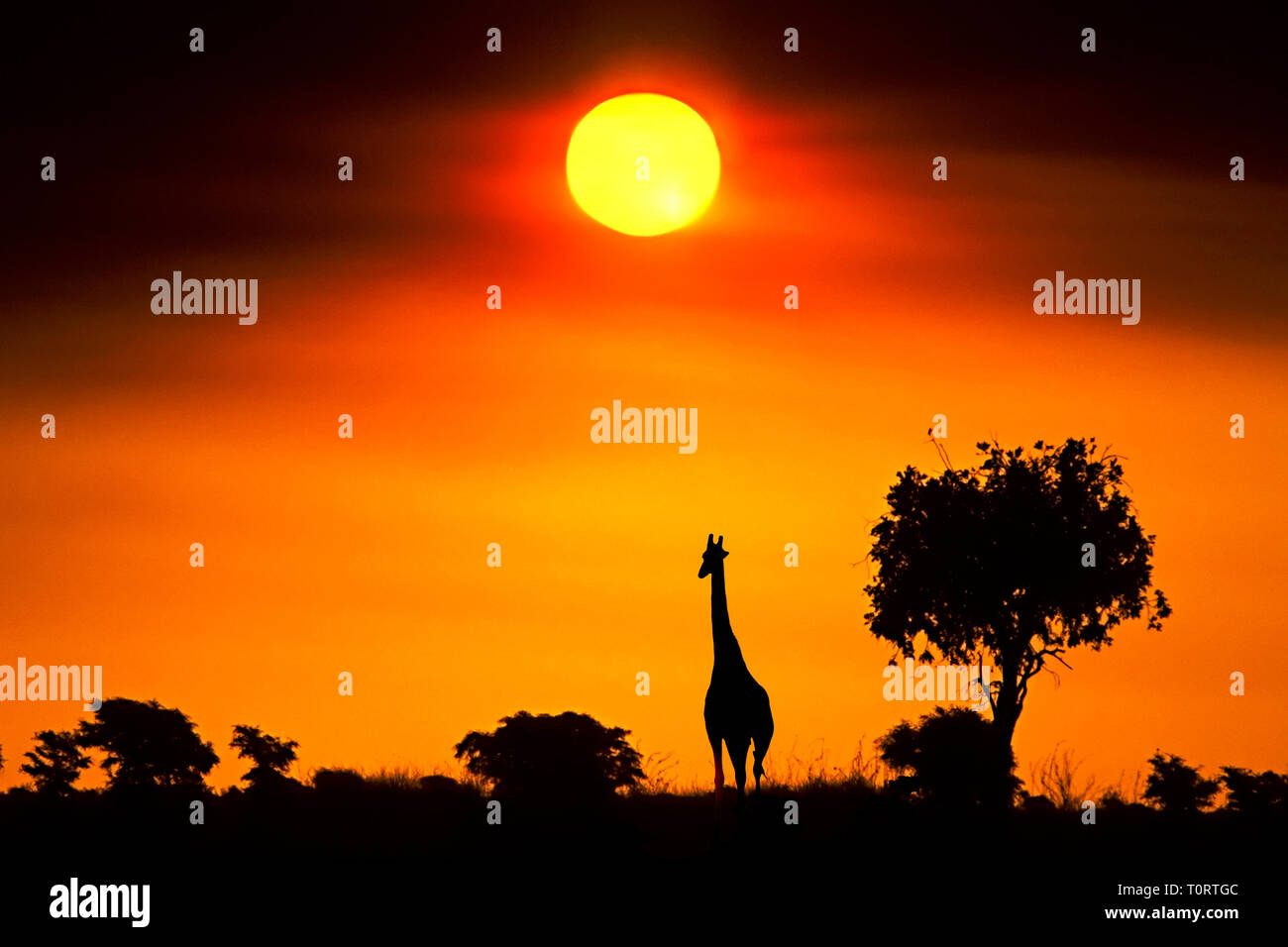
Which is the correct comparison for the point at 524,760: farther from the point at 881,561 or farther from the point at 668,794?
the point at 881,561

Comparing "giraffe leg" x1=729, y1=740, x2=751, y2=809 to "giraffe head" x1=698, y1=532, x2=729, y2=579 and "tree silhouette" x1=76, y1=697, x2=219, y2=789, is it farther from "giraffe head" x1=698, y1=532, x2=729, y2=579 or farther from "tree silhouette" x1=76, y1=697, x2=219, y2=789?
"tree silhouette" x1=76, y1=697, x2=219, y2=789

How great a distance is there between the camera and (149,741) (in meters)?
52.5

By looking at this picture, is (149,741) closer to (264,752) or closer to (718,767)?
(264,752)

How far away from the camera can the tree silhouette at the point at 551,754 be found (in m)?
50.1

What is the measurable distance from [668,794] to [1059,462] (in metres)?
17.1

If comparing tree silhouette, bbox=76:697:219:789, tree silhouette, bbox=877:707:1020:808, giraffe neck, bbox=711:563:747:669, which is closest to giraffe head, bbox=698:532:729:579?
giraffe neck, bbox=711:563:747:669

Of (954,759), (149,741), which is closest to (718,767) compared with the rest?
(954,759)

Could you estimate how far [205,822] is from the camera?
133 ft

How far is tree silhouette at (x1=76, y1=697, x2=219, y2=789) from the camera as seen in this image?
51.9 m

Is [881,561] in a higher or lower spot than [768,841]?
higher
